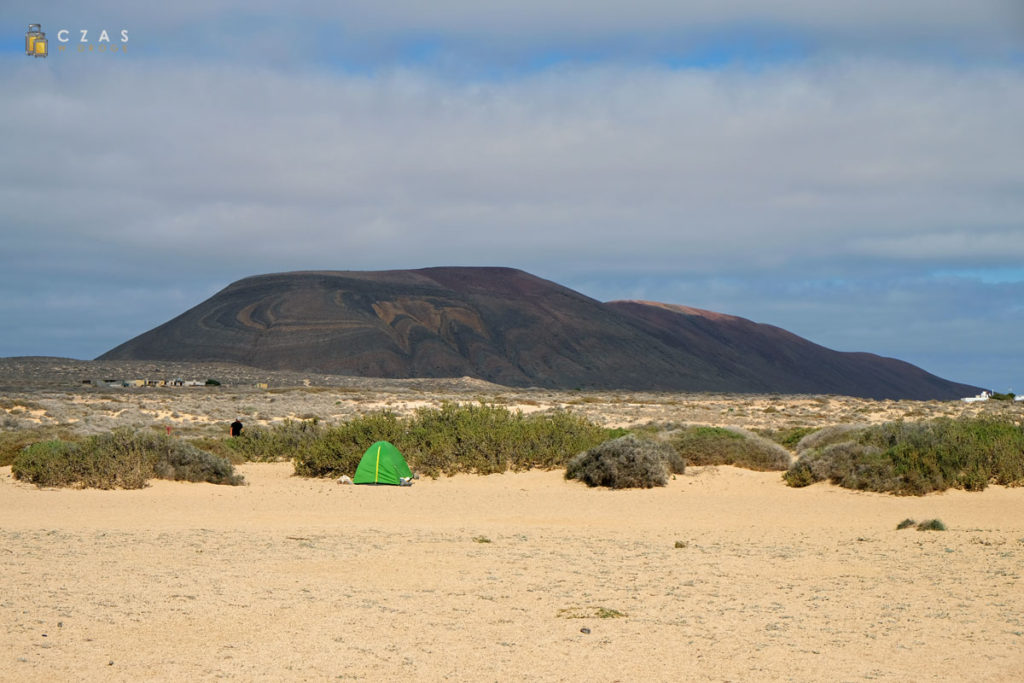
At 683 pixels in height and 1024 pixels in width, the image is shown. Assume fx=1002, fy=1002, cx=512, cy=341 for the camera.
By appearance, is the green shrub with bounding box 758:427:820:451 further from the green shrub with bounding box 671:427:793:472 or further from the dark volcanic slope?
the dark volcanic slope

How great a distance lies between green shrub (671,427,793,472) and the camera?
70.2 feet

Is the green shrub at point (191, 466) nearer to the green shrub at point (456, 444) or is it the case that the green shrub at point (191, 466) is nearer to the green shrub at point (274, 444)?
the green shrub at point (456, 444)

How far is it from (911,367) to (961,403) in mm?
115351

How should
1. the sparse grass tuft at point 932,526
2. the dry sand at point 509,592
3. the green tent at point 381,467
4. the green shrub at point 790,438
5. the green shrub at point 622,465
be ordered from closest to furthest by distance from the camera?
A: the dry sand at point 509,592
the sparse grass tuft at point 932,526
the green shrub at point 622,465
the green tent at point 381,467
the green shrub at point 790,438

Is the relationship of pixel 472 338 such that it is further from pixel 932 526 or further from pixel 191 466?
pixel 932 526

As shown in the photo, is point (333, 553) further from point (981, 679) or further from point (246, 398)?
point (246, 398)

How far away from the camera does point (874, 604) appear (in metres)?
8.84

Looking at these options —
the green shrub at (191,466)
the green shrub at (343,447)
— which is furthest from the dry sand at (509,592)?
the green shrub at (343,447)

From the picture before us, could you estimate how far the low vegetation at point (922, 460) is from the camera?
17234 mm

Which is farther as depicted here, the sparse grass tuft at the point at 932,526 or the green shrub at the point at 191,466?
the green shrub at the point at 191,466

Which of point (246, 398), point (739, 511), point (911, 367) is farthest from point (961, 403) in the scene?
point (911, 367)

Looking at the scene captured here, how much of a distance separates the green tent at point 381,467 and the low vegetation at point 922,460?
7.57 meters

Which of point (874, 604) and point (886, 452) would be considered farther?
point (886, 452)

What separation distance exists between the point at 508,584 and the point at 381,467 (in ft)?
34.1
